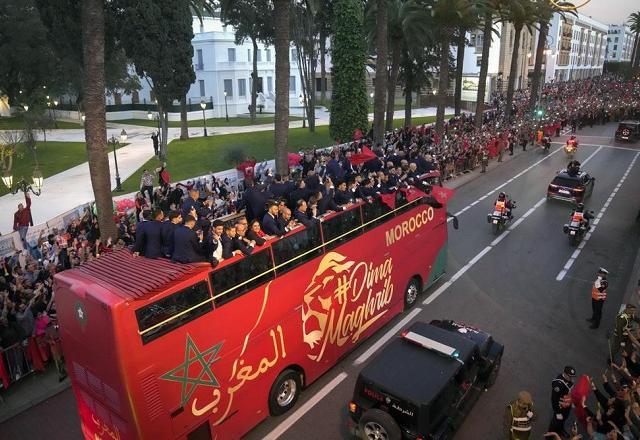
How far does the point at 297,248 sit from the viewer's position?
9.13 m

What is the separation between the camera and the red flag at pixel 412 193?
1253cm

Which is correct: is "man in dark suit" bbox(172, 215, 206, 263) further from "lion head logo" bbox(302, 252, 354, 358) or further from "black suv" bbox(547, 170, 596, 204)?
"black suv" bbox(547, 170, 596, 204)

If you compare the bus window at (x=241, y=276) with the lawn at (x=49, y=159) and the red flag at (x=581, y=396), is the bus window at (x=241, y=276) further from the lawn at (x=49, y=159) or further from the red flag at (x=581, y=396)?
the lawn at (x=49, y=159)

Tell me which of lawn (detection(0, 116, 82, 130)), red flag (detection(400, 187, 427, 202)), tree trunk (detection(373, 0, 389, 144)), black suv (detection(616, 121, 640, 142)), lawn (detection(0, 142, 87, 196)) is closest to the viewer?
red flag (detection(400, 187, 427, 202))

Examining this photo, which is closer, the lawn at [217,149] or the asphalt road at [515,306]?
the asphalt road at [515,306]

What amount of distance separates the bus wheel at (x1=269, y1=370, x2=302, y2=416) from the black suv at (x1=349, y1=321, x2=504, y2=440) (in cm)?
157

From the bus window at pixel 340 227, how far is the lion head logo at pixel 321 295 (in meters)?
0.30

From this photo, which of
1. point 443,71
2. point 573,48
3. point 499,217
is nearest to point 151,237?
point 499,217

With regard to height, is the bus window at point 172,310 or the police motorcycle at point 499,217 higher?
the bus window at point 172,310

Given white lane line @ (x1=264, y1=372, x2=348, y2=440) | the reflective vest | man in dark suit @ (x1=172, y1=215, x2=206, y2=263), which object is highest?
man in dark suit @ (x1=172, y1=215, x2=206, y2=263)

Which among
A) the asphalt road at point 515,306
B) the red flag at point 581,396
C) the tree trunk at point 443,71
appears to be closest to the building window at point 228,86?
the tree trunk at point 443,71

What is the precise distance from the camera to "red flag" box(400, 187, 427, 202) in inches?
A: 493

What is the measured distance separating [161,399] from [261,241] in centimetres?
292

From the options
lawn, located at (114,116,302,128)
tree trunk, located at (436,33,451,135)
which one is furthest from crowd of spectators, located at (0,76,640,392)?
lawn, located at (114,116,302,128)
